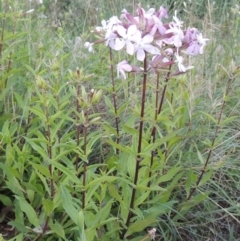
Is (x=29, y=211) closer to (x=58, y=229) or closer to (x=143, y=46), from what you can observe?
(x=58, y=229)

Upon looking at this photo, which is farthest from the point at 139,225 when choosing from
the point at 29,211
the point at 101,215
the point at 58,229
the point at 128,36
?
the point at 128,36

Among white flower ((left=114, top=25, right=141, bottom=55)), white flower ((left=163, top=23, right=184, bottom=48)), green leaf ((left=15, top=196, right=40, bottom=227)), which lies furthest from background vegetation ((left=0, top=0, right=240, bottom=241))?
white flower ((left=163, top=23, right=184, bottom=48))

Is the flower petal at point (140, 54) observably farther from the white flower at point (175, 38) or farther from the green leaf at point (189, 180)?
the green leaf at point (189, 180)

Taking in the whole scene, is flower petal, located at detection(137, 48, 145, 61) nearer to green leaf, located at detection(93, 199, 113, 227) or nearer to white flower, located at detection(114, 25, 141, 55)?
white flower, located at detection(114, 25, 141, 55)

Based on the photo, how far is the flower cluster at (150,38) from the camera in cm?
150

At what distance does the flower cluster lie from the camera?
1.50m

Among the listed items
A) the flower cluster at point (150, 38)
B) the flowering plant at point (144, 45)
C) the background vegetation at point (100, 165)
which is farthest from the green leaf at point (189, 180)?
the flower cluster at point (150, 38)

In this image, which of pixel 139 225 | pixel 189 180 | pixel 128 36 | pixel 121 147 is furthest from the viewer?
pixel 189 180

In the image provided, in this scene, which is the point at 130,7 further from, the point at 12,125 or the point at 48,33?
the point at 12,125

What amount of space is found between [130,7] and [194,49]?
284cm

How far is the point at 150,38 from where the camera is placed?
150 centimetres

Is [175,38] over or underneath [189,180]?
over

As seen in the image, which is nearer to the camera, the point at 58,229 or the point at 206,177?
the point at 58,229

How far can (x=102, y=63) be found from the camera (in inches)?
116
